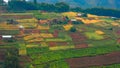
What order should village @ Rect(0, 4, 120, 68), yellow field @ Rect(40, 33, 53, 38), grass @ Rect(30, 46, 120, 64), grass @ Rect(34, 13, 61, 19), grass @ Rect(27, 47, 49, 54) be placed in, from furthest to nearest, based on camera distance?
grass @ Rect(34, 13, 61, 19), yellow field @ Rect(40, 33, 53, 38), grass @ Rect(27, 47, 49, 54), village @ Rect(0, 4, 120, 68), grass @ Rect(30, 46, 120, 64)

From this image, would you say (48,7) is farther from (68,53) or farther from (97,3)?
(97,3)

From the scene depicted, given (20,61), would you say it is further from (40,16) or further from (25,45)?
(40,16)

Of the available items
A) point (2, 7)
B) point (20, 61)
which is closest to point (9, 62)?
point (20, 61)

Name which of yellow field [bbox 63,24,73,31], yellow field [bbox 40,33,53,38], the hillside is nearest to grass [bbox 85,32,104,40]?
yellow field [bbox 63,24,73,31]

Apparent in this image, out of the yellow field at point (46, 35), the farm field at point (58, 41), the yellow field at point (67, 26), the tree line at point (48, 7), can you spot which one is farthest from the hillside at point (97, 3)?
the yellow field at point (46, 35)

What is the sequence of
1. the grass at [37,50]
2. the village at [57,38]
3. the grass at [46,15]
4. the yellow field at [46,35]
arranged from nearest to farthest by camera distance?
the village at [57,38], the grass at [37,50], the yellow field at [46,35], the grass at [46,15]

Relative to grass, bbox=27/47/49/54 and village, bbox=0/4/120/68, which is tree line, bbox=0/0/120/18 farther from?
grass, bbox=27/47/49/54

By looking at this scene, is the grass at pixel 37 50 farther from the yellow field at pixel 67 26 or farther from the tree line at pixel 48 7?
the tree line at pixel 48 7

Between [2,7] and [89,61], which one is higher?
[2,7]
